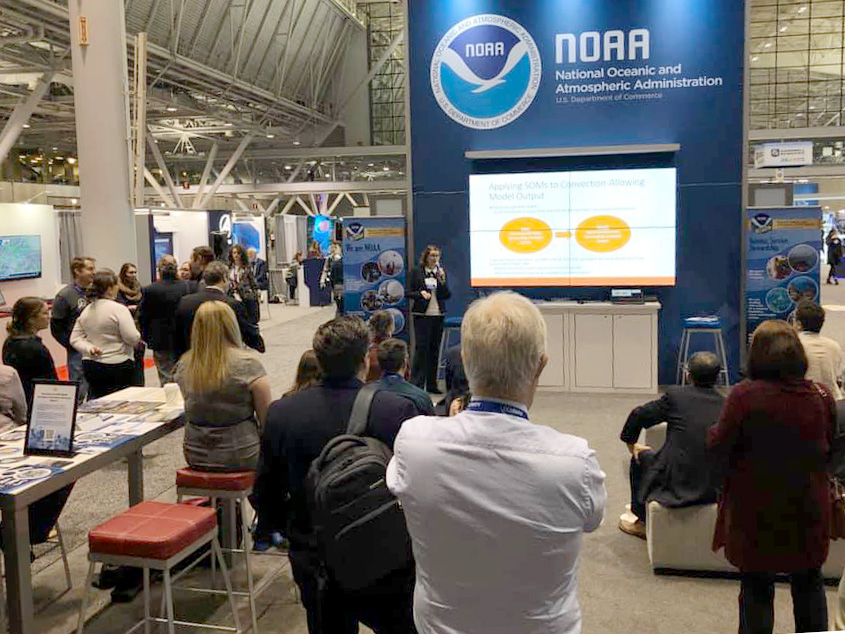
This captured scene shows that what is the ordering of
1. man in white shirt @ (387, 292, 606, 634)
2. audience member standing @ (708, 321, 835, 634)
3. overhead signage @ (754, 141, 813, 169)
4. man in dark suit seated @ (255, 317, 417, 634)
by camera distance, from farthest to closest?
1. overhead signage @ (754, 141, 813, 169)
2. audience member standing @ (708, 321, 835, 634)
3. man in dark suit seated @ (255, 317, 417, 634)
4. man in white shirt @ (387, 292, 606, 634)

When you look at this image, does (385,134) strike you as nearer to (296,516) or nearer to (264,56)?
(264,56)

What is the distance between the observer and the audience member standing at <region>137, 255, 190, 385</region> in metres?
5.77

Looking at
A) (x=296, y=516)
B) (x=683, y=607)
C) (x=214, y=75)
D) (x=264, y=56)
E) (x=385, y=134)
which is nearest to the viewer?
(x=296, y=516)

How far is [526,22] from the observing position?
24.8 ft

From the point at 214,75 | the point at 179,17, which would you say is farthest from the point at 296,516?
the point at 214,75

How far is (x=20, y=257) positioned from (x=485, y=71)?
630cm

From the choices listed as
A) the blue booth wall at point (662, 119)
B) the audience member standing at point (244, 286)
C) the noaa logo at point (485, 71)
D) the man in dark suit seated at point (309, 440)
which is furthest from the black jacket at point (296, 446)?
the noaa logo at point (485, 71)

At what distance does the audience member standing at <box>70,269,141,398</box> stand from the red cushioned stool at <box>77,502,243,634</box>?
223 cm

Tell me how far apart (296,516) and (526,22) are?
21.0 feet

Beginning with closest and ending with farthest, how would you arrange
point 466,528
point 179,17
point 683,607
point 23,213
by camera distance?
point 466,528 → point 683,607 → point 23,213 → point 179,17

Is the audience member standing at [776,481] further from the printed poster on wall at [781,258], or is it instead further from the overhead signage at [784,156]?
the overhead signage at [784,156]

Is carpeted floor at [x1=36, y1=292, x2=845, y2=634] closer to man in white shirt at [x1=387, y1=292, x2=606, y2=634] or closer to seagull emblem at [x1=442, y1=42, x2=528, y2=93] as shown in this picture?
man in white shirt at [x1=387, y1=292, x2=606, y2=634]

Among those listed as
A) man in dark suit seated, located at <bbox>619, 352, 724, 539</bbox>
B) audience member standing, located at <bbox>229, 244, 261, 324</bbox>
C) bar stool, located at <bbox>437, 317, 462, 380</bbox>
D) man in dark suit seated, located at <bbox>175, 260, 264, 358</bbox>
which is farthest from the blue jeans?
man in dark suit seated, located at <bbox>619, 352, 724, 539</bbox>

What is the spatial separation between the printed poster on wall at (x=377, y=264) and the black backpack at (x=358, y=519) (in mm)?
6006
